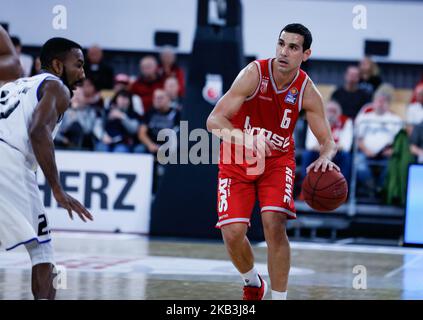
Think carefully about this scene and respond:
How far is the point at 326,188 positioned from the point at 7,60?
7.88 ft

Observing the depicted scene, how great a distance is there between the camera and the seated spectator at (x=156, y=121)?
41.2ft

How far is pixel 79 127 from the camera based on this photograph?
→ 42.6ft

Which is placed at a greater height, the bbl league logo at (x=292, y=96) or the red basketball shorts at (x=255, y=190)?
the bbl league logo at (x=292, y=96)

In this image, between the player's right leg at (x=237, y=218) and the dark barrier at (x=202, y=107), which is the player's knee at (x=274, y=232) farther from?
the dark barrier at (x=202, y=107)

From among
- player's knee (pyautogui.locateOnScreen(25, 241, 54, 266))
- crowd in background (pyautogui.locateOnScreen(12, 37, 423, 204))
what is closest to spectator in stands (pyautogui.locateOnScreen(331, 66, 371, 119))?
crowd in background (pyautogui.locateOnScreen(12, 37, 423, 204))

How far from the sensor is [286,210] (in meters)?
6.41

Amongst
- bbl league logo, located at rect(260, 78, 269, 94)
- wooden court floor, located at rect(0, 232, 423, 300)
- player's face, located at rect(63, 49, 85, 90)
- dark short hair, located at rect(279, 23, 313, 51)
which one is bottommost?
wooden court floor, located at rect(0, 232, 423, 300)

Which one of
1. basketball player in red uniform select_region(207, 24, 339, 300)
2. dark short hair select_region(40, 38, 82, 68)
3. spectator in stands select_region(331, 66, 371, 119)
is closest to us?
dark short hair select_region(40, 38, 82, 68)

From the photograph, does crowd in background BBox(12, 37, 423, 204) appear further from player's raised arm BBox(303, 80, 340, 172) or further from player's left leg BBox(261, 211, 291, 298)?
player's left leg BBox(261, 211, 291, 298)

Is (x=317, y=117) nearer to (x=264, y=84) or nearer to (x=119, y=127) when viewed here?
(x=264, y=84)

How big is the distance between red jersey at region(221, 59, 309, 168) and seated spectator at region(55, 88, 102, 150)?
6566 mm

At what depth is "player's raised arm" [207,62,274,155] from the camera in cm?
629

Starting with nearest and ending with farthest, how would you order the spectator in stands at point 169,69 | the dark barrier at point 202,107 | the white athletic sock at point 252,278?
the white athletic sock at point 252,278 → the dark barrier at point 202,107 → the spectator in stands at point 169,69

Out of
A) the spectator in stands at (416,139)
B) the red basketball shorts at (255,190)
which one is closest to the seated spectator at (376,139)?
the spectator in stands at (416,139)
